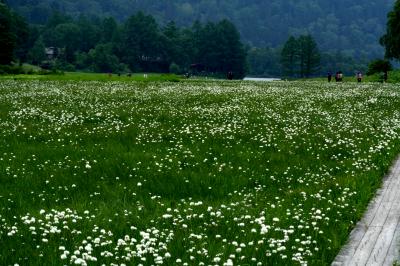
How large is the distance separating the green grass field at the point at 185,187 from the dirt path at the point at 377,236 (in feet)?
0.73

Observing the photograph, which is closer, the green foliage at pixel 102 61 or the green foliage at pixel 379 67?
the green foliage at pixel 379 67

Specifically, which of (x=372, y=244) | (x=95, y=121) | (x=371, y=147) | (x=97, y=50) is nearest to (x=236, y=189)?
(x=372, y=244)

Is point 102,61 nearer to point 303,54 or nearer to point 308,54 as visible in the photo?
point 303,54

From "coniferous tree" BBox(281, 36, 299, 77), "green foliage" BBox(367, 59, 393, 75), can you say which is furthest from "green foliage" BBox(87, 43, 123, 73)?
"green foliage" BBox(367, 59, 393, 75)

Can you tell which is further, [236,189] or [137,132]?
[137,132]

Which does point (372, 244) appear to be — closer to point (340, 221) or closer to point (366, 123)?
point (340, 221)

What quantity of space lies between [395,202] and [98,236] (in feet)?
21.0

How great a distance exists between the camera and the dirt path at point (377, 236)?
753cm

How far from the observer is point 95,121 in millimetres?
22672

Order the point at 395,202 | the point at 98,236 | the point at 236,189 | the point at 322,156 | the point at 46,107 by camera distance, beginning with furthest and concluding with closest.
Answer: the point at 46,107
the point at 322,156
the point at 236,189
the point at 395,202
the point at 98,236

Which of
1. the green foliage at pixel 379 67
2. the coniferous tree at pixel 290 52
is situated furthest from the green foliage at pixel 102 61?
the green foliage at pixel 379 67

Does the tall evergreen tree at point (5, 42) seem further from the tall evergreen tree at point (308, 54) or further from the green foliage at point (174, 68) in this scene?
the tall evergreen tree at point (308, 54)

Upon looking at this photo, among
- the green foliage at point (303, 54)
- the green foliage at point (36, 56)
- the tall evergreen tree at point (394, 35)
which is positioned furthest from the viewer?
the green foliage at point (36, 56)

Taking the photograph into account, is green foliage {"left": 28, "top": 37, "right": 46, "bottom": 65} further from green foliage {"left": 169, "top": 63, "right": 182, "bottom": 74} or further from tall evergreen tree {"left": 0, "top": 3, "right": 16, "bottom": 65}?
tall evergreen tree {"left": 0, "top": 3, "right": 16, "bottom": 65}
